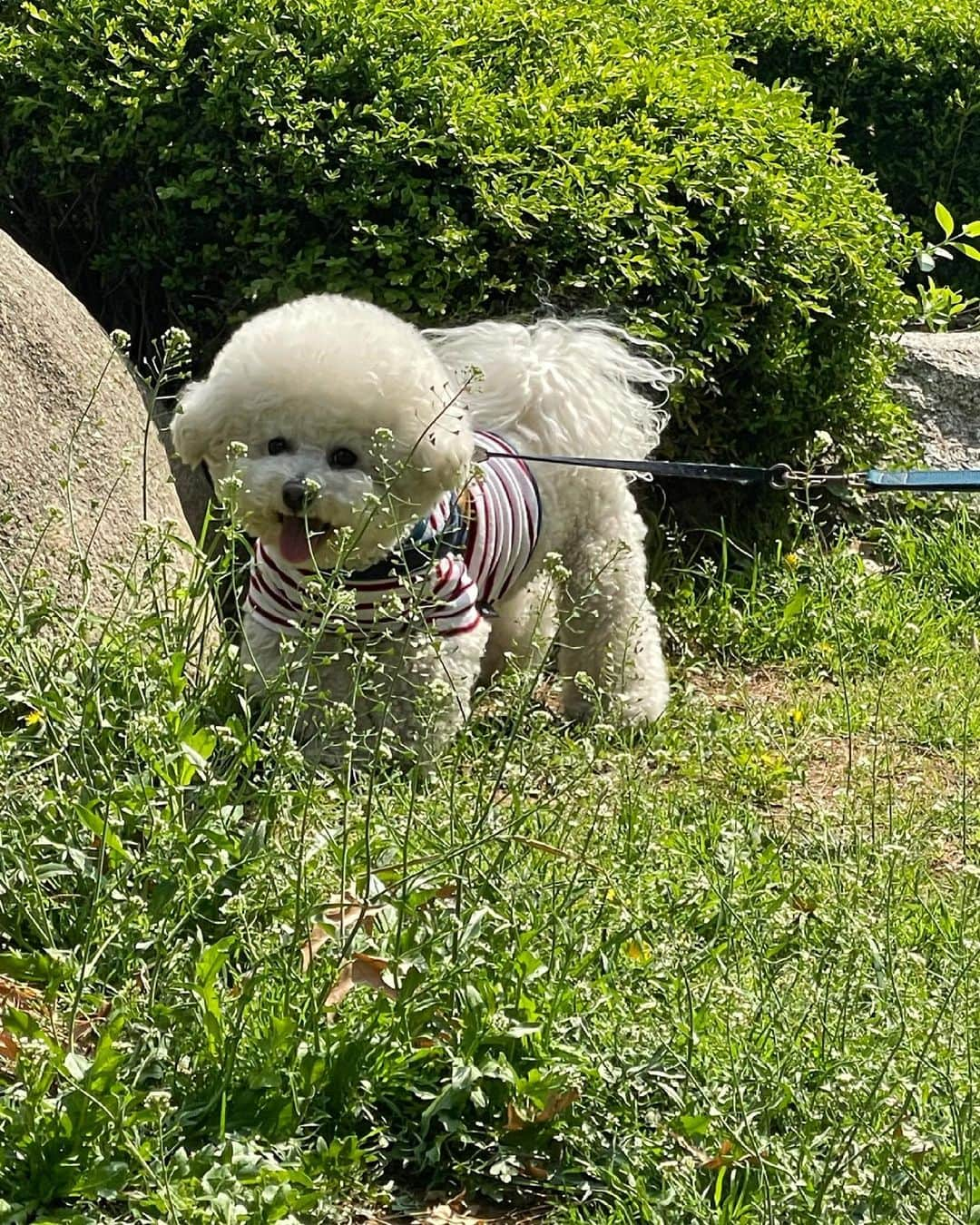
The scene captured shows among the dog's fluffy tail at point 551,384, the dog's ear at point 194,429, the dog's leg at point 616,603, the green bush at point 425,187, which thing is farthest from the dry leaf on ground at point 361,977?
the green bush at point 425,187

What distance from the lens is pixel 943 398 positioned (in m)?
6.09

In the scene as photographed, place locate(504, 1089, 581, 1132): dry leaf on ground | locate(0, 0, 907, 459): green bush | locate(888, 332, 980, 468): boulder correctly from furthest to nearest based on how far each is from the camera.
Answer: locate(888, 332, 980, 468): boulder
locate(0, 0, 907, 459): green bush
locate(504, 1089, 581, 1132): dry leaf on ground

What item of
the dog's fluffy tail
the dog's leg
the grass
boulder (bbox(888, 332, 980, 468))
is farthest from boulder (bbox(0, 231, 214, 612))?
boulder (bbox(888, 332, 980, 468))

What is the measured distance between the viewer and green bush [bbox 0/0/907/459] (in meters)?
4.66

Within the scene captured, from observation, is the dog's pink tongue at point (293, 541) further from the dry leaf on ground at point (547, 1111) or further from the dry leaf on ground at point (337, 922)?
the dry leaf on ground at point (547, 1111)

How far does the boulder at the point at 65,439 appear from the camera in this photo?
364cm

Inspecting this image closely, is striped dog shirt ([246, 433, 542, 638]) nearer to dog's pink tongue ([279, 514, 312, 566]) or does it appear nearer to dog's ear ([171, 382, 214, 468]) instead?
dog's pink tongue ([279, 514, 312, 566])

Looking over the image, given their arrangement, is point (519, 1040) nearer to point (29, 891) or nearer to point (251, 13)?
point (29, 891)

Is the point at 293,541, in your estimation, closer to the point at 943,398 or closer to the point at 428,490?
the point at 428,490

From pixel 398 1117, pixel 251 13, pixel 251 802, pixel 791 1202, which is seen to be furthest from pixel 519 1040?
pixel 251 13

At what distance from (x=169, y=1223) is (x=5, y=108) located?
12.4ft

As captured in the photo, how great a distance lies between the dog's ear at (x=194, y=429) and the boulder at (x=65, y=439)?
0.10 meters

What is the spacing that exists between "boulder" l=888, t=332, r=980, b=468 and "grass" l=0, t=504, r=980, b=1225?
3.24m

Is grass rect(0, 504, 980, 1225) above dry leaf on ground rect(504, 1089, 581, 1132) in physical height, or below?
above
